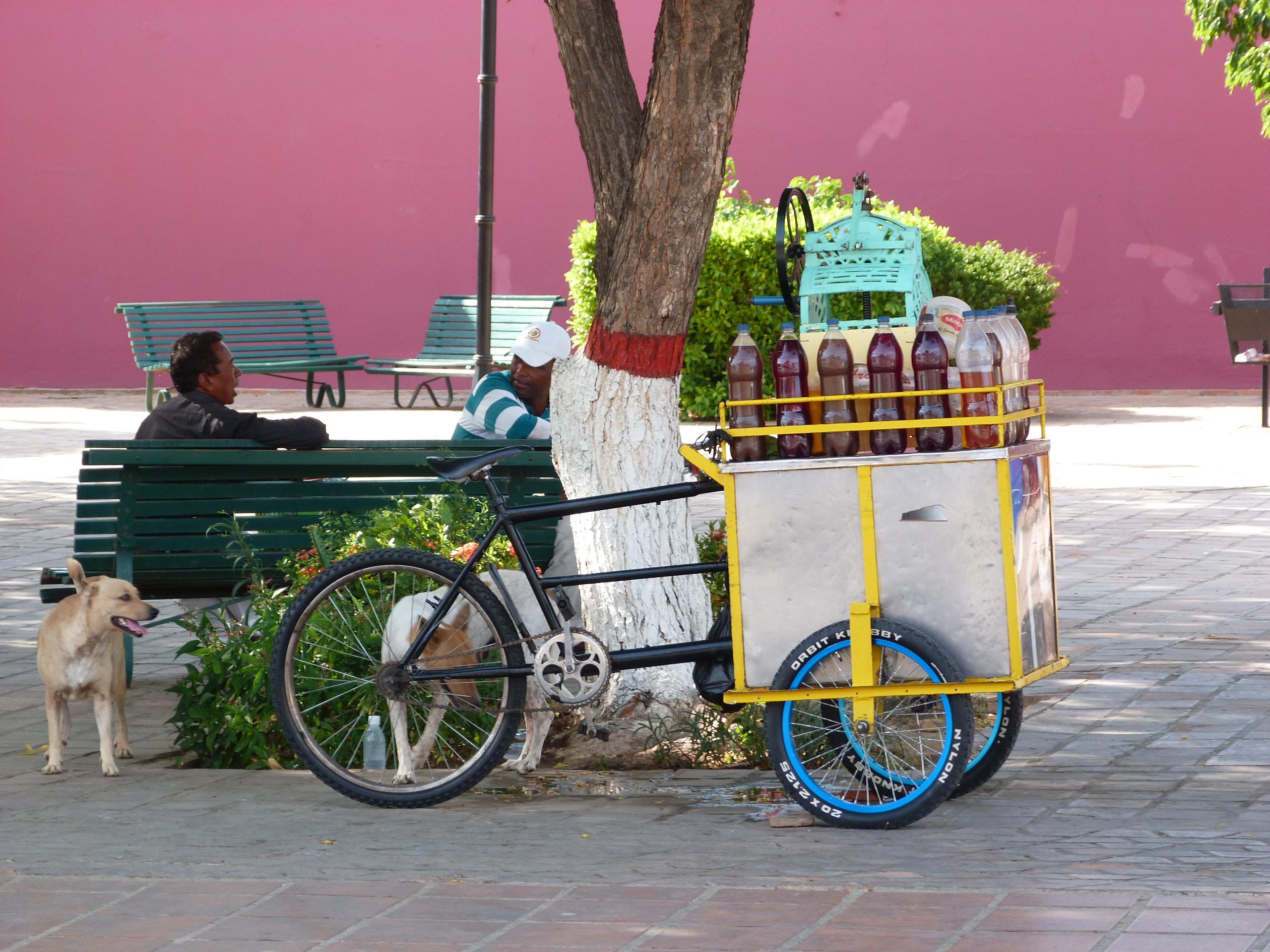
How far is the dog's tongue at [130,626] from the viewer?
226 inches

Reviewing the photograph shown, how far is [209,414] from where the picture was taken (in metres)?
6.83

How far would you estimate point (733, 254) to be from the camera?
15.2m

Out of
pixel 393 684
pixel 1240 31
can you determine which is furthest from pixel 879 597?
pixel 1240 31

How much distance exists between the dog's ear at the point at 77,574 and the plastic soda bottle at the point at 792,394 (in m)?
2.38

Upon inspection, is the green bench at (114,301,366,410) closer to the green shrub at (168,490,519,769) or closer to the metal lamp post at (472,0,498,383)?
the metal lamp post at (472,0,498,383)

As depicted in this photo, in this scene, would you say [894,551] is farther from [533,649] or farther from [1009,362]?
[533,649]

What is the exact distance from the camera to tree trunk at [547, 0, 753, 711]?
5551mm

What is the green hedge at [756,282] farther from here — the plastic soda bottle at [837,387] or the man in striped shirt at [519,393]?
the plastic soda bottle at [837,387]

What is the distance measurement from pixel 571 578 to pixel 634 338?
945mm

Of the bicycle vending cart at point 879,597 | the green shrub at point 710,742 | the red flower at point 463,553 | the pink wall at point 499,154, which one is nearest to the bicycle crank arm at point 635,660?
the bicycle vending cart at point 879,597

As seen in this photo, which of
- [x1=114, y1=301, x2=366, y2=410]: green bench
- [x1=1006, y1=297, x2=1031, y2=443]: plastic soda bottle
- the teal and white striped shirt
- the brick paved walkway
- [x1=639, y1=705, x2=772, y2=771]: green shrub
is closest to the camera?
the brick paved walkway

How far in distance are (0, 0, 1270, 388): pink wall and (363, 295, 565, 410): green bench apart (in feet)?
5.68

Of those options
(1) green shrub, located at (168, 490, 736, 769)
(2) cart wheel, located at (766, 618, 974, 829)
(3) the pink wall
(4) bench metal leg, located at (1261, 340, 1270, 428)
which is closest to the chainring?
(2) cart wheel, located at (766, 618, 974, 829)

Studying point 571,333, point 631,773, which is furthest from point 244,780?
point 571,333
